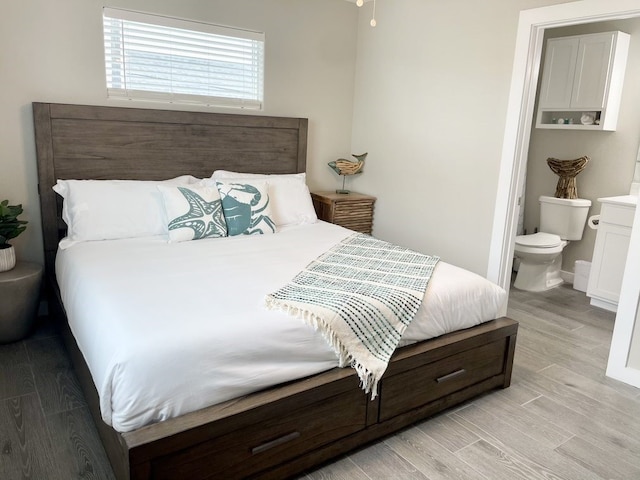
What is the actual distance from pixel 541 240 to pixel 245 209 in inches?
107

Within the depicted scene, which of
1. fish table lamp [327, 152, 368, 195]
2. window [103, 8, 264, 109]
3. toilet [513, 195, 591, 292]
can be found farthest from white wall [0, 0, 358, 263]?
toilet [513, 195, 591, 292]

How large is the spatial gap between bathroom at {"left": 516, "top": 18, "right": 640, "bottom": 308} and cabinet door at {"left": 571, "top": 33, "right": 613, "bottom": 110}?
0.22 metres

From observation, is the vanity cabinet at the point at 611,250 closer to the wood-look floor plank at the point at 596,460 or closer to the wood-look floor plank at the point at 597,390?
the wood-look floor plank at the point at 597,390

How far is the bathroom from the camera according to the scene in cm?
407

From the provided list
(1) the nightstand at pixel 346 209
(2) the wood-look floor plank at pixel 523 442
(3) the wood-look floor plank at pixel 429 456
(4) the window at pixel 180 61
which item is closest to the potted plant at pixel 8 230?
(4) the window at pixel 180 61

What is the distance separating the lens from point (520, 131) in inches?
122

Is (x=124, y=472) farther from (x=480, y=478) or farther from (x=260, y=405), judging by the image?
(x=480, y=478)

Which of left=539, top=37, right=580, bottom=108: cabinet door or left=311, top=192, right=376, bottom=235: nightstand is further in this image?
left=539, top=37, right=580, bottom=108: cabinet door

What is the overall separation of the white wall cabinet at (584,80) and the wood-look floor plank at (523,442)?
2963mm

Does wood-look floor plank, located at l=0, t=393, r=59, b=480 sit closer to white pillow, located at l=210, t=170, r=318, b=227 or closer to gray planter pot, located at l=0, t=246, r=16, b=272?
gray planter pot, located at l=0, t=246, r=16, b=272

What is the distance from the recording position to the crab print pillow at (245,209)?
123 inches

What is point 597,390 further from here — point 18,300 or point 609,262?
point 18,300

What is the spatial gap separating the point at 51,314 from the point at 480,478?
283 centimetres

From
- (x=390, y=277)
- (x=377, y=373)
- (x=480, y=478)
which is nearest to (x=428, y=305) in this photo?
(x=390, y=277)
